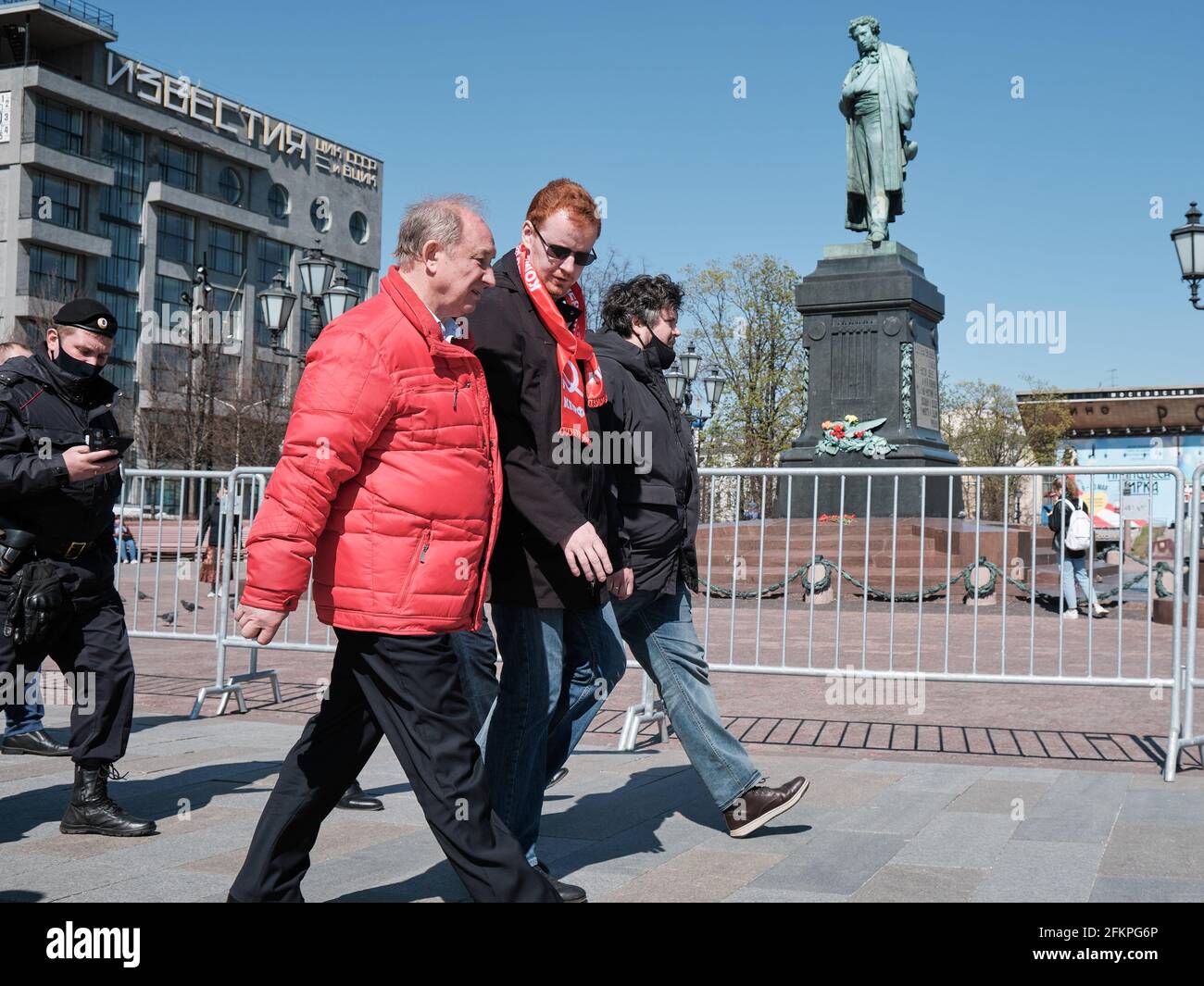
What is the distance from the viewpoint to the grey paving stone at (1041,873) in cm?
383

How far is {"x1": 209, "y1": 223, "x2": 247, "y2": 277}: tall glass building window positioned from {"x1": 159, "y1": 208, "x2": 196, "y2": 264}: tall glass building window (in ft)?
3.92

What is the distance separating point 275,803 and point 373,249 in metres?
77.9

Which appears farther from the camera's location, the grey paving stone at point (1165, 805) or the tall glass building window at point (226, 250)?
the tall glass building window at point (226, 250)

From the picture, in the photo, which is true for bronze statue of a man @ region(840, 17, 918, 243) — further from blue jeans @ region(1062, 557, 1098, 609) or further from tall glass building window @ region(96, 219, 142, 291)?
tall glass building window @ region(96, 219, 142, 291)

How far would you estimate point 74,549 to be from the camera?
4.85 m

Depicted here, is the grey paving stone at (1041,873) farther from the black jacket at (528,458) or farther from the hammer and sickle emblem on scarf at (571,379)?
the hammer and sickle emblem on scarf at (571,379)

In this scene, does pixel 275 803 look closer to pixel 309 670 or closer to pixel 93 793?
pixel 93 793

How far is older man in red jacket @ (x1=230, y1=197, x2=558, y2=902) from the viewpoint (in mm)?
2967

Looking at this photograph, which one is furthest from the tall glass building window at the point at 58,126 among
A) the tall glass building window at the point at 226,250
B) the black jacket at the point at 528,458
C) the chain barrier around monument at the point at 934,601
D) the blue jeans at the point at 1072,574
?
the black jacket at the point at 528,458

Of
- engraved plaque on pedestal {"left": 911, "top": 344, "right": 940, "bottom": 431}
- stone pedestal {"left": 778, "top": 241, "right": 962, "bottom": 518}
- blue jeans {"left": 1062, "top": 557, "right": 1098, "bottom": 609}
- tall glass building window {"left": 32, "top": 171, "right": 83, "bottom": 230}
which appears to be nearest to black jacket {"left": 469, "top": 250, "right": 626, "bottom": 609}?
blue jeans {"left": 1062, "top": 557, "right": 1098, "bottom": 609}

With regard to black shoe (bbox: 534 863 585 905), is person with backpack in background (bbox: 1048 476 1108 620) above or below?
above

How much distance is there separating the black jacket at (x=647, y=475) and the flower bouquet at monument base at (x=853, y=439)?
45.9 feet

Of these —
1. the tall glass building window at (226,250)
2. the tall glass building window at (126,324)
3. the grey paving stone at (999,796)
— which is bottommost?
the grey paving stone at (999,796)
